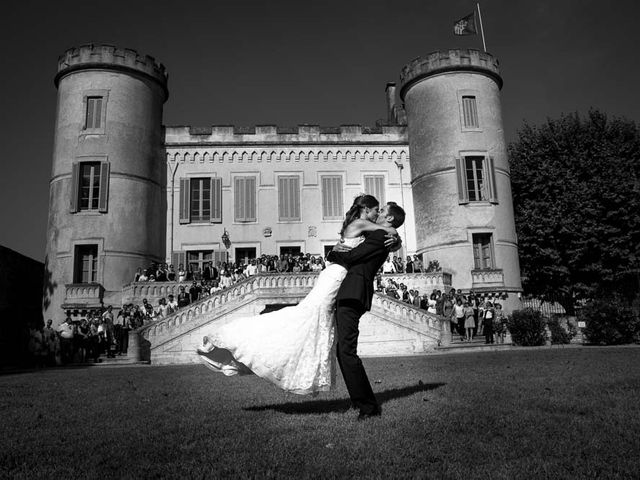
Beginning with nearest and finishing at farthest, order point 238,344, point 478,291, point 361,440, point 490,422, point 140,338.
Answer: point 361,440
point 490,422
point 238,344
point 140,338
point 478,291

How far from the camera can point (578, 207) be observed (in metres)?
28.6

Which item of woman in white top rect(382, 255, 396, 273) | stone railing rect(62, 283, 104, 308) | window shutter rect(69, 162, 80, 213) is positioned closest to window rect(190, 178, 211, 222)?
window shutter rect(69, 162, 80, 213)

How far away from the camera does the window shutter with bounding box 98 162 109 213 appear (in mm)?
27594

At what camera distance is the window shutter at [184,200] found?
98.5 ft

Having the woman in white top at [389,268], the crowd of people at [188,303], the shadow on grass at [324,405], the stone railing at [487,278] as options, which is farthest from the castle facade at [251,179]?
the shadow on grass at [324,405]

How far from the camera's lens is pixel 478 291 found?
90.8 ft

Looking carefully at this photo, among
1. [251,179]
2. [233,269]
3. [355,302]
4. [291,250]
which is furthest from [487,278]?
[355,302]

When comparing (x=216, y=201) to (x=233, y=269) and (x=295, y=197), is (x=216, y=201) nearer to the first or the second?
(x=295, y=197)

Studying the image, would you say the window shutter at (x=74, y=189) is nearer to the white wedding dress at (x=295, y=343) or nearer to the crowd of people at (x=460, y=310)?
the crowd of people at (x=460, y=310)

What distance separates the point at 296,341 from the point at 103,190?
2465 centimetres

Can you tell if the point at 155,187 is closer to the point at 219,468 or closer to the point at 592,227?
the point at 592,227

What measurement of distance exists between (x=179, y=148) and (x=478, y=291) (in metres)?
18.6

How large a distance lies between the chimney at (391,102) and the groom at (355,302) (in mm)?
30309

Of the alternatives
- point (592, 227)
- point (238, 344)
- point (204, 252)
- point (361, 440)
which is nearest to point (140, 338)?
point (204, 252)
